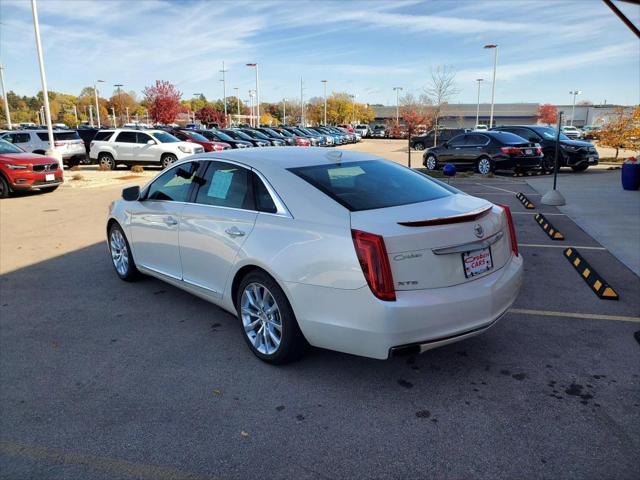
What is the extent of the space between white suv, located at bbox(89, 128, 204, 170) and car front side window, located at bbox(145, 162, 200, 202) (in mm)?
Result: 15563

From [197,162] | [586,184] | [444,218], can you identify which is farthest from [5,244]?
[586,184]

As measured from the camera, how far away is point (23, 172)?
45.6 ft

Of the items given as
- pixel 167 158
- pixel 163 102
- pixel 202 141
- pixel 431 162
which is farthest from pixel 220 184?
pixel 163 102

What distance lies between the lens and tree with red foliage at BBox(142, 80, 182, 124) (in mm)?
53812

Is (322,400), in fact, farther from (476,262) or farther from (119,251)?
(119,251)

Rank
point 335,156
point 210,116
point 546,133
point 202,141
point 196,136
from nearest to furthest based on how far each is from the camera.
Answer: point 335,156
point 546,133
point 202,141
point 196,136
point 210,116

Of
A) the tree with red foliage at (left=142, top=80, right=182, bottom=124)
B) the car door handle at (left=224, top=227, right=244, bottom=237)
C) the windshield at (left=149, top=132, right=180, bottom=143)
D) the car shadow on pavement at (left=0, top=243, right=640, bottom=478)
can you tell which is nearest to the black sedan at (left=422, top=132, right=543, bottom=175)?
the windshield at (left=149, top=132, right=180, bottom=143)

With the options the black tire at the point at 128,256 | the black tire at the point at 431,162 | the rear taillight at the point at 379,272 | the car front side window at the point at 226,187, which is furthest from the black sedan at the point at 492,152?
the rear taillight at the point at 379,272

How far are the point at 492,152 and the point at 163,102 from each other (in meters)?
44.1

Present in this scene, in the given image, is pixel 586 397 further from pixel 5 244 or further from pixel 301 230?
pixel 5 244

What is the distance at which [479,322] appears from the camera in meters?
3.48

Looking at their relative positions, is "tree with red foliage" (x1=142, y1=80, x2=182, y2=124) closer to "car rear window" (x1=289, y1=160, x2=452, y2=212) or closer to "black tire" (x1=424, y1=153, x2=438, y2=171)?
"black tire" (x1=424, y1=153, x2=438, y2=171)

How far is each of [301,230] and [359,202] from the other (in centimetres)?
47

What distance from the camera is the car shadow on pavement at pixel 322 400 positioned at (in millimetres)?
2885
